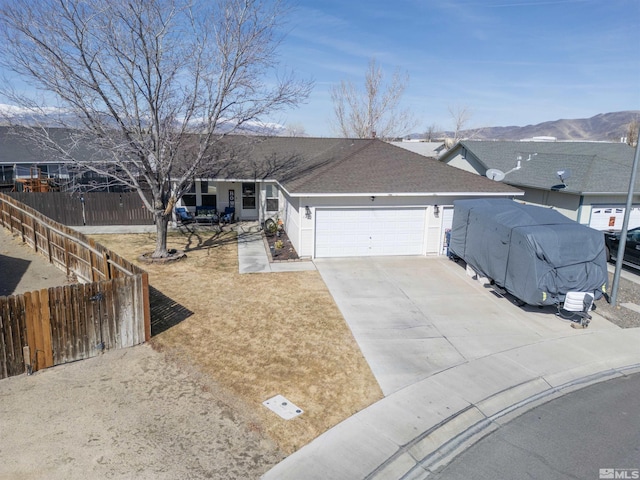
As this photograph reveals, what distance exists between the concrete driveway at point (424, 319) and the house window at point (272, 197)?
7239mm

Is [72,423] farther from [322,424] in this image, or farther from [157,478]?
[322,424]

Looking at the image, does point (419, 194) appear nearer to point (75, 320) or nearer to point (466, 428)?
point (466, 428)

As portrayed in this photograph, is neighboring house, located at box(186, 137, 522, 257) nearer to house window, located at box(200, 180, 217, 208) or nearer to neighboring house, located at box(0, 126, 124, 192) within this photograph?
house window, located at box(200, 180, 217, 208)

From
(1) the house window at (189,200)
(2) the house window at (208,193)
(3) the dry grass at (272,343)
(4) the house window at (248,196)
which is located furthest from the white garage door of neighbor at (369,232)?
(1) the house window at (189,200)

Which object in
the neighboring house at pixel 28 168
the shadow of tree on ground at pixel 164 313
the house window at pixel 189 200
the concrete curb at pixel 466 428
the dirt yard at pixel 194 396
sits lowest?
the concrete curb at pixel 466 428

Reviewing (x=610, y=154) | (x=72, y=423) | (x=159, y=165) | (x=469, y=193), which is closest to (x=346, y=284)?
(x=469, y=193)

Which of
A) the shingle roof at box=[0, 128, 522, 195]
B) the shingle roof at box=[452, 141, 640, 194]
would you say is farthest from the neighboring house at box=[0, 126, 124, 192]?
the shingle roof at box=[452, 141, 640, 194]

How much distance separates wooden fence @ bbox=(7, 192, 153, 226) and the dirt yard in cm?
1120

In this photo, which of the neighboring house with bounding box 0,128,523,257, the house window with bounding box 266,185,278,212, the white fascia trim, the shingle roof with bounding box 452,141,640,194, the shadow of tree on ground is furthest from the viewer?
the house window with bounding box 266,185,278,212

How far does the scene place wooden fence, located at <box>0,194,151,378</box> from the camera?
762 centimetres

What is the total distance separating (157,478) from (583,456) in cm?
584

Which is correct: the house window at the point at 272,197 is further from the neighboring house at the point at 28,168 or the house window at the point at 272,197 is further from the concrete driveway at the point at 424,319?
the neighboring house at the point at 28,168

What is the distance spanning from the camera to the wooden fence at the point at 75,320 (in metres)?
7.62

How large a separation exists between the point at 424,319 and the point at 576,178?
12.1 metres
